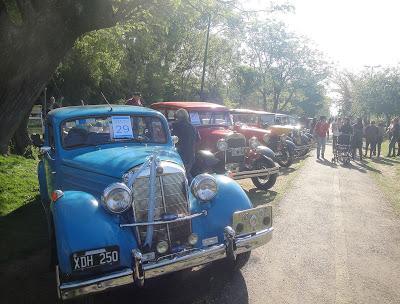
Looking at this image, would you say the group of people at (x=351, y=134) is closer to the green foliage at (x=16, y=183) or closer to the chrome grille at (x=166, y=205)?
the green foliage at (x=16, y=183)

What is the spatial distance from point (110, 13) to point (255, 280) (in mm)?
5846

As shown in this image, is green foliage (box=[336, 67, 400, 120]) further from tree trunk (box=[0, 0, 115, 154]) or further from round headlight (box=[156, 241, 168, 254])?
round headlight (box=[156, 241, 168, 254])

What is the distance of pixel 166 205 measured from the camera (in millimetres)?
4074

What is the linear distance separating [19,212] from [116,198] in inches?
145

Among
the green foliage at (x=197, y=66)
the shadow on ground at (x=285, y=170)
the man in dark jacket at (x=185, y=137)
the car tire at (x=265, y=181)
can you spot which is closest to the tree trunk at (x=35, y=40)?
the man in dark jacket at (x=185, y=137)

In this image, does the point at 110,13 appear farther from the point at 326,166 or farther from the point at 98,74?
the point at 98,74

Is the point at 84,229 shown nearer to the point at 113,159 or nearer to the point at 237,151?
the point at 113,159

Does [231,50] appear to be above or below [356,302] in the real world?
above

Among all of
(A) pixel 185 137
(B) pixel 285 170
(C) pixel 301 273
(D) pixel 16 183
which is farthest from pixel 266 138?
(C) pixel 301 273

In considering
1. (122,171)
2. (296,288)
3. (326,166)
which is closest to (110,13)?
(122,171)

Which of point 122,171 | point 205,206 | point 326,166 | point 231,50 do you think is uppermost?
point 231,50

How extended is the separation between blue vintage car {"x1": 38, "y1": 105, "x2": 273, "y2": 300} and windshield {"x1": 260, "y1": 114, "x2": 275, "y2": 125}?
10.4m

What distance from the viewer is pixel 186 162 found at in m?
6.86

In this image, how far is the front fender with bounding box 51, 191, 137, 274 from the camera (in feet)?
Answer: 11.1
